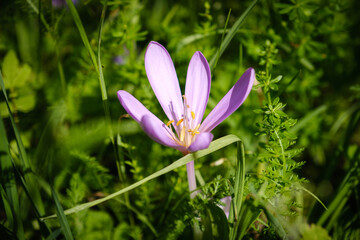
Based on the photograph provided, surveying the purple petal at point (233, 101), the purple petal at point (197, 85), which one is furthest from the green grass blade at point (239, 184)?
the purple petal at point (197, 85)

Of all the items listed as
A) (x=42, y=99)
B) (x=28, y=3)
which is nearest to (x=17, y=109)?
(x=42, y=99)

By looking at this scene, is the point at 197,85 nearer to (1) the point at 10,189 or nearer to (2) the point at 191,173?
(2) the point at 191,173

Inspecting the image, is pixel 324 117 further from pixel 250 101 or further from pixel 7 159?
pixel 7 159

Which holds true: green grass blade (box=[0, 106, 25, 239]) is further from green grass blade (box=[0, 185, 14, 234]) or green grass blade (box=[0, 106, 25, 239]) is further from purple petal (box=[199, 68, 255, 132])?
purple petal (box=[199, 68, 255, 132])

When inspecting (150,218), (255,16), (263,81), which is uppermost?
(255,16)

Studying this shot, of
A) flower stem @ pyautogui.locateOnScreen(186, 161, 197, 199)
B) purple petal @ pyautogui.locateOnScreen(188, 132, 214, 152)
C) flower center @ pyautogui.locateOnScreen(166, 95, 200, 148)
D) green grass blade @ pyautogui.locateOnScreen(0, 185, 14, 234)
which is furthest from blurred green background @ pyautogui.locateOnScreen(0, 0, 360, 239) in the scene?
purple petal @ pyautogui.locateOnScreen(188, 132, 214, 152)

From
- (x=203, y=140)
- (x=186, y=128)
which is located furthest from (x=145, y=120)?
(x=186, y=128)
